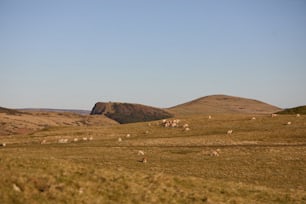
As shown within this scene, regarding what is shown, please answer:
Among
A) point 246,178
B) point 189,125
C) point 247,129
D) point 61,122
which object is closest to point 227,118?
point 189,125

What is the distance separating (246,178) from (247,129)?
3785 cm

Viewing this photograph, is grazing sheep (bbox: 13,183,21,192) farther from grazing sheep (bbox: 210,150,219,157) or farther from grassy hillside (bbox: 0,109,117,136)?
grassy hillside (bbox: 0,109,117,136)

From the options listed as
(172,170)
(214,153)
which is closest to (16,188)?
(172,170)

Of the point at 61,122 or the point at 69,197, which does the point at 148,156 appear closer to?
the point at 69,197

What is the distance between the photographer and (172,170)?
119 ft

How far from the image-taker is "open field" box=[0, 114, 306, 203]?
2122 cm

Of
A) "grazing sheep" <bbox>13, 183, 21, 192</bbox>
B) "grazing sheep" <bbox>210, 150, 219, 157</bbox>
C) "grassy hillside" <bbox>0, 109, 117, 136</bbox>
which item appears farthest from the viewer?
"grassy hillside" <bbox>0, 109, 117, 136</bbox>

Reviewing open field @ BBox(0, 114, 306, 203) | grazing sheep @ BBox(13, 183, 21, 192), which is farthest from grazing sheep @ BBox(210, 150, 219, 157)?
grazing sheep @ BBox(13, 183, 21, 192)

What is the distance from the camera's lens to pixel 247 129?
231ft

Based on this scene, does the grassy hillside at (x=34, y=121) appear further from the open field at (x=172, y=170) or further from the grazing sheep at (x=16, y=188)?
the grazing sheep at (x=16, y=188)

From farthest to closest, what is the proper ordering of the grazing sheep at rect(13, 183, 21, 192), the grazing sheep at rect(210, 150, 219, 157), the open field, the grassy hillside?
the grassy hillside → the grazing sheep at rect(210, 150, 219, 157) → the open field → the grazing sheep at rect(13, 183, 21, 192)

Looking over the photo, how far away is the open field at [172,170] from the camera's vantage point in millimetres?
21219

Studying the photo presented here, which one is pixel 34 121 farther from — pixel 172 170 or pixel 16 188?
pixel 16 188

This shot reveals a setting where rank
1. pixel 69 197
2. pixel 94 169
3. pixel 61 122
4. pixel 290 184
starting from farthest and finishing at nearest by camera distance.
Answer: pixel 61 122 < pixel 290 184 < pixel 94 169 < pixel 69 197
